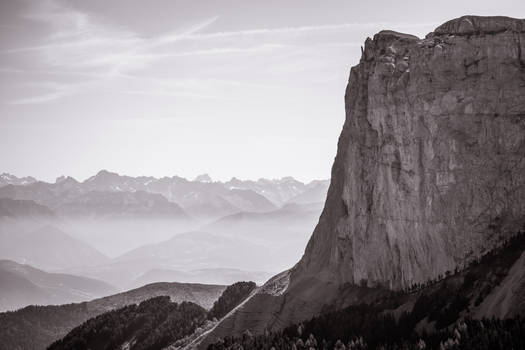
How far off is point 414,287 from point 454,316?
761 inches

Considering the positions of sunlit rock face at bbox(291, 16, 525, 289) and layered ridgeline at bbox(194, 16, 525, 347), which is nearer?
sunlit rock face at bbox(291, 16, 525, 289)

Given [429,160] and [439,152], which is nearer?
[439,152]

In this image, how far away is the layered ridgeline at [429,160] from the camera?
101500mm

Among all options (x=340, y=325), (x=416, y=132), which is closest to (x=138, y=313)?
(x=340, y=325)

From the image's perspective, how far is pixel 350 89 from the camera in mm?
129250

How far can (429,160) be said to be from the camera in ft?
349

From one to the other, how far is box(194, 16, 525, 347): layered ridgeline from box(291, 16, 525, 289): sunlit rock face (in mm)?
178

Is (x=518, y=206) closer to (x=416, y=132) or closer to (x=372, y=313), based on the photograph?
(x=416, y=132)

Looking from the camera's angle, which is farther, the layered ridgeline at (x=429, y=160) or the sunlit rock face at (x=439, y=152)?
the layered ridgeline at (x=429, y=160)

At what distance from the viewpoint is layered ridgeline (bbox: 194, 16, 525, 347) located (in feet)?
333

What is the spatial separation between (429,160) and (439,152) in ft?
7.30

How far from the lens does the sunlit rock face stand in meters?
101

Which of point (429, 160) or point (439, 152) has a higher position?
point (439, 152)

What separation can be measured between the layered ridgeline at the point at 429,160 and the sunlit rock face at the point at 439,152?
0.58 feet
